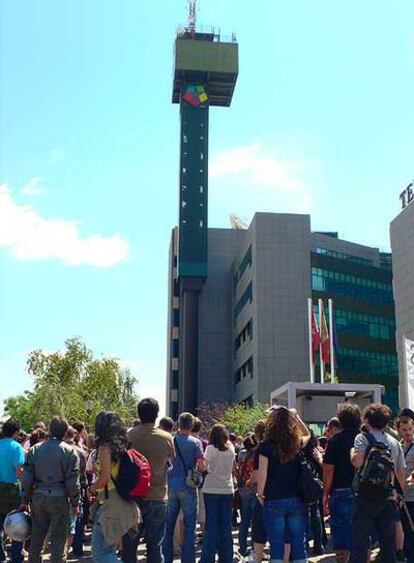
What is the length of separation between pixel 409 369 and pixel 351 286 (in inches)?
2142

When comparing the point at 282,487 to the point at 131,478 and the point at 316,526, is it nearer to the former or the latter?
the point at 131,478

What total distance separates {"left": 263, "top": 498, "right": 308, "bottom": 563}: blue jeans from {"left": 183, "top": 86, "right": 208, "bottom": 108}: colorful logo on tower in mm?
77929

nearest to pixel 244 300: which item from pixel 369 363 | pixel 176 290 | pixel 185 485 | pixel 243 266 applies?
pixel 243 266

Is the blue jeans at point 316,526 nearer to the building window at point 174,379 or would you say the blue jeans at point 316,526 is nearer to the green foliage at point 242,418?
the green foliage at point 242,418

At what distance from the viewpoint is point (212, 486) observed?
7945 mm

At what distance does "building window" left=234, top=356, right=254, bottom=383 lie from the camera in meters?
63.6

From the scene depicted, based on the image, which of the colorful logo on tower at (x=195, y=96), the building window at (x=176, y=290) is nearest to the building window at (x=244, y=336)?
the building window at (x=176, y=290)

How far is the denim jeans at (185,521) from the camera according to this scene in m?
7.87

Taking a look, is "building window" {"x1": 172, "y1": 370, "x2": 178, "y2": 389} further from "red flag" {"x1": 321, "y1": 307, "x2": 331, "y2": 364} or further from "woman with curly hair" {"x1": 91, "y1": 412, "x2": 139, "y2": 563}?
"woman with curly hair" {"x1": 91, "y1": 412, "x2": 139, "y2": 563}

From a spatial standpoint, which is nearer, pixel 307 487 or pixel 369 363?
pixel 307 487

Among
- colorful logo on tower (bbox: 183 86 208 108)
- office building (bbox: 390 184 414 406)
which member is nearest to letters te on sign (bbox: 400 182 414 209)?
office building (bbox: 390 184 414 406)

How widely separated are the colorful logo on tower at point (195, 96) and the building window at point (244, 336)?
27872mm

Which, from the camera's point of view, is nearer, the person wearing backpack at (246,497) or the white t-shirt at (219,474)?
the white t-shirt at (219,474)

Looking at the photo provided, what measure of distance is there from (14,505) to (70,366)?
39.1 m
